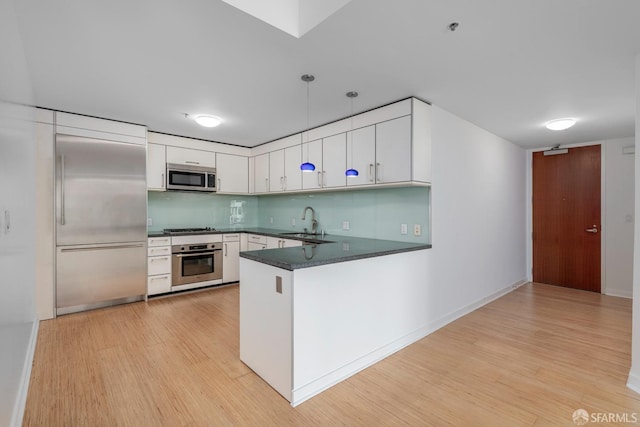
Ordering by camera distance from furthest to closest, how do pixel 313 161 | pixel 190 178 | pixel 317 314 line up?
pixel 190 178 → pixel 313 161 → pixel 317 314

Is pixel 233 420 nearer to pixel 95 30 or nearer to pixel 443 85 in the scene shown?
pixel 95 30

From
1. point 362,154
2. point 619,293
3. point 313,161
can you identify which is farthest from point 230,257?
point 619,293

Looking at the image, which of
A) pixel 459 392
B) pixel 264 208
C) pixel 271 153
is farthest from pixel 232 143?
pixel 459 392

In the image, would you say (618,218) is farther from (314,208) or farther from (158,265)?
(158,265)

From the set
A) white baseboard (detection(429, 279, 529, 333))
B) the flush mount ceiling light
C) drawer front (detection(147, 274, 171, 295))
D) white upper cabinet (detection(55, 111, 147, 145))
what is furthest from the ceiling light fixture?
the flush mount ceiling light

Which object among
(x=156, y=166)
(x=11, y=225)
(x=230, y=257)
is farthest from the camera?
(x=230, y=257)

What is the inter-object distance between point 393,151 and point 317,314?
186cm

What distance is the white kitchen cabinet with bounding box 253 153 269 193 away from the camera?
5.14 meters

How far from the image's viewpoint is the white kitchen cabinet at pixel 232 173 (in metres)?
5.13

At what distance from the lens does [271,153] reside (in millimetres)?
5051

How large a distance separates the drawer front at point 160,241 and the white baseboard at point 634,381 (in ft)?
16.6

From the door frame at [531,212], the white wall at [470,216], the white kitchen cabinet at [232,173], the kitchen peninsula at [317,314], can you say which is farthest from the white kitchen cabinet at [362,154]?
the door frame at [531,212]

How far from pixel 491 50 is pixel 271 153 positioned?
11.7ft

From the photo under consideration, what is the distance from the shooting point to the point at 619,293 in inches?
180
